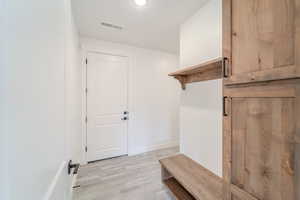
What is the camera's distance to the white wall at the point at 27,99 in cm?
33

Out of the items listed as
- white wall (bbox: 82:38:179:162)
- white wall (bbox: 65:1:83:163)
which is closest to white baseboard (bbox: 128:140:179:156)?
white wall (bbox: 82:38:179:162)

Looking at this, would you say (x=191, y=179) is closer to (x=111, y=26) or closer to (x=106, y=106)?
(x=106, y=106)

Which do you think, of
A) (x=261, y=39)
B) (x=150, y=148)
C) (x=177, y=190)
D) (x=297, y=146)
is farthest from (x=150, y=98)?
(x=297, y=146)

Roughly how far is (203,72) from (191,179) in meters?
1.31

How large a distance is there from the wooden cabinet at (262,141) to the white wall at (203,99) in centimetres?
71

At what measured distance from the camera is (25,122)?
0.42 m

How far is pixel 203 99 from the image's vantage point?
5.79 feet

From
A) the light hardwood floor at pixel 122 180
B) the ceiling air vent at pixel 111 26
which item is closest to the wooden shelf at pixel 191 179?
the light hardwood floor at pixel 122 180

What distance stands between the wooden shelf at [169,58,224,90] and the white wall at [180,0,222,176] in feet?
0.24

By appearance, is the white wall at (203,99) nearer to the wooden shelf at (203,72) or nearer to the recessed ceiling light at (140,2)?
the wooden shelf at (203,72)

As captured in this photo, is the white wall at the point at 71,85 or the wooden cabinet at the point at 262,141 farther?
the white wall at the point at 71,85

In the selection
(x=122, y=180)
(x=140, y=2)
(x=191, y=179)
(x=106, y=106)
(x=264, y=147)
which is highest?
(x=140, y=2)

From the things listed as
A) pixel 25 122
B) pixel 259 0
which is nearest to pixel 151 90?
pixel 259 0

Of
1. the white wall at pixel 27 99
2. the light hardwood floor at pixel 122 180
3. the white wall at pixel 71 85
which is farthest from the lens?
the light hardwood floor at pixel 122 180
